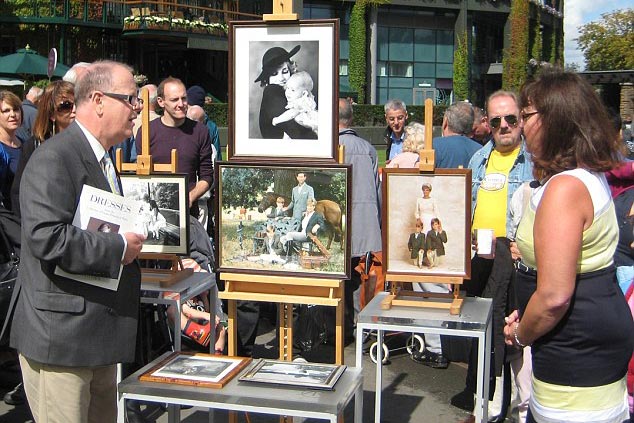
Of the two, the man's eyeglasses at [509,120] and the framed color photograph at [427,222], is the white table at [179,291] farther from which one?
the man's eyeglasses at [509,120]

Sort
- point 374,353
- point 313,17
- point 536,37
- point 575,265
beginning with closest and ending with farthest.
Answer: point 575,265, point 374,353, point 313,17, point 536,37

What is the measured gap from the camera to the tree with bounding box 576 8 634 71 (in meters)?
38.2

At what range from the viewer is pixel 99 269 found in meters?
2.51

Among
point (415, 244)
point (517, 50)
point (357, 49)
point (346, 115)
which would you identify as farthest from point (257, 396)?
point (517, 50)

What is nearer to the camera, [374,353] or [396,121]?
[374,353]

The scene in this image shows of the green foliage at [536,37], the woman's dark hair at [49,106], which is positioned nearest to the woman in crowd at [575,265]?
the woman's dark hair at [49,106]

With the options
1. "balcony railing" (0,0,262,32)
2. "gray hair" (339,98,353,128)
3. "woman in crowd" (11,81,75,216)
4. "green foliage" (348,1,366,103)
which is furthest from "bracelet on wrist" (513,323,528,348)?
"green foliage" (348,1,366,103)

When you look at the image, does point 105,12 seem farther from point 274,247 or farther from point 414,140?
point 274,247

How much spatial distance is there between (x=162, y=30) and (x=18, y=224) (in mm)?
20429

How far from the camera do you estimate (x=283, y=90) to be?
3.57 meters

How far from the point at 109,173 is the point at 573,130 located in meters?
1.64

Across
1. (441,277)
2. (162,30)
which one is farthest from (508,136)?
(162,30)

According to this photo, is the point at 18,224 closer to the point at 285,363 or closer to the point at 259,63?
the point at 259,63

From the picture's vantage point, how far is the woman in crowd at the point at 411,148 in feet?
18.6
